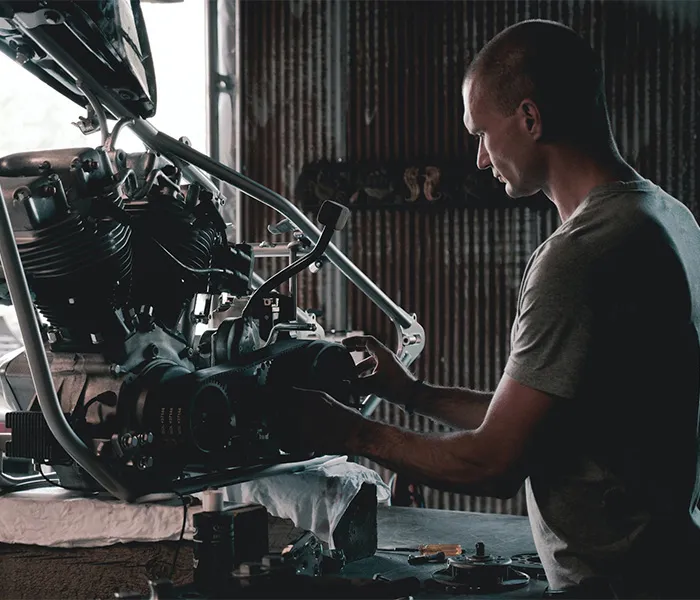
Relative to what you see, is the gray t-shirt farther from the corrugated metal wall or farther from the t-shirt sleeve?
the corrugated metal wall

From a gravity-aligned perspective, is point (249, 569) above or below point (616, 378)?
below

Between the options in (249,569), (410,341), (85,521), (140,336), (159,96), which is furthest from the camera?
(159,96)

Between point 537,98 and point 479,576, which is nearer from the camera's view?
point 537,98

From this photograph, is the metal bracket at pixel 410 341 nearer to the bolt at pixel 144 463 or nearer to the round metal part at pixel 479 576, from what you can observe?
the round metal part at pixel 479 576

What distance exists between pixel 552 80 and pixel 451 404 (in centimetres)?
84

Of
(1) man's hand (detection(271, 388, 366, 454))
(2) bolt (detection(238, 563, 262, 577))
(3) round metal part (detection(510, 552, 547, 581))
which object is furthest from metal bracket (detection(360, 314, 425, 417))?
(2) bolt (detection(238, 563, 262, 577))

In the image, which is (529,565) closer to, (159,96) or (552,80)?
(552,80)

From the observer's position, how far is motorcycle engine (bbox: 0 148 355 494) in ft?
6.30

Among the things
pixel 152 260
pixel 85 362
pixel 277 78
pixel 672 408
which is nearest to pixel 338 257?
pixel 152 260

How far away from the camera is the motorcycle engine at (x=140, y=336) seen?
1.92 meters

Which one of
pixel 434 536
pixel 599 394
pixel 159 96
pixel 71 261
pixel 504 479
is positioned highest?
pixel 159 96

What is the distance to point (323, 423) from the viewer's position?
1.80 metres

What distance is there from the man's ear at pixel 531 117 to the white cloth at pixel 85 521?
1225 millimetres

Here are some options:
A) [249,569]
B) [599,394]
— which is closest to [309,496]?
[249,569]
